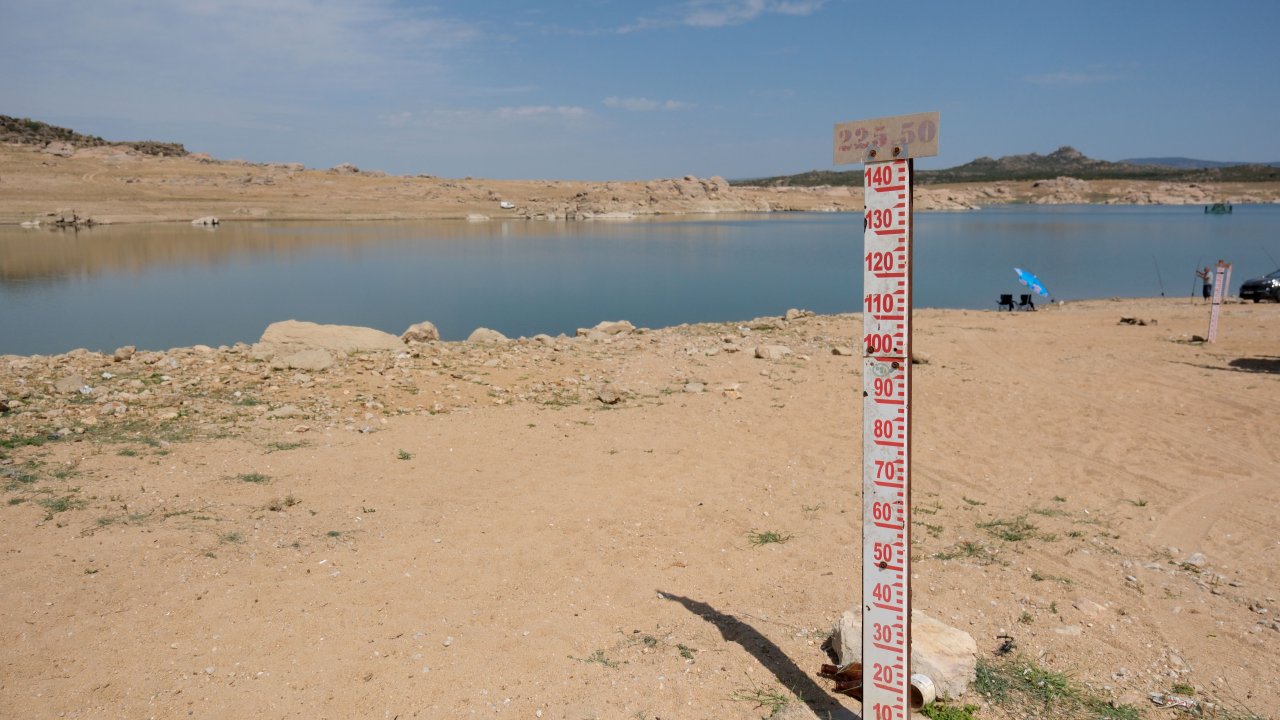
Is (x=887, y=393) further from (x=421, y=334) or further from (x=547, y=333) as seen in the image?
(x=547, y=333)

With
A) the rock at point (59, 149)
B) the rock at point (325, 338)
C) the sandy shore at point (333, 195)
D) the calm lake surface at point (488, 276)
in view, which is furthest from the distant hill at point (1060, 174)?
the rock at point (325, 338)

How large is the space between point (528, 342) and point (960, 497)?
9.16m

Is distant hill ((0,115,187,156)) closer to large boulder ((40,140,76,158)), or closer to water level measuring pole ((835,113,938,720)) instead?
large boulder ((40,140,76,158))

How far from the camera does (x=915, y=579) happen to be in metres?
5.25

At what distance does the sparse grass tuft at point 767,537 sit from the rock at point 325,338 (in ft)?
26.9

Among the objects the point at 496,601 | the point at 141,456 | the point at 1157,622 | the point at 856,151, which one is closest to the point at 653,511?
the point at 496,601

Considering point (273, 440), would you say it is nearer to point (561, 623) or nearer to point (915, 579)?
point (561, 623)

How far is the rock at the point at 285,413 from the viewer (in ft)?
28.8

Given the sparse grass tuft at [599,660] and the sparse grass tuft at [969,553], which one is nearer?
the sparse grass tuft at [599,660]

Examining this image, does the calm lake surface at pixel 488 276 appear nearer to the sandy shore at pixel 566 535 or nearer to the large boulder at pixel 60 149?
the sandy shore at pixel 566 535

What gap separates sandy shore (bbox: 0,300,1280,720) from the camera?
160 inches

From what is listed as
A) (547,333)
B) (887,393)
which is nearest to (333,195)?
(547,333)

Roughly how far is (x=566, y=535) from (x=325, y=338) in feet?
26.5

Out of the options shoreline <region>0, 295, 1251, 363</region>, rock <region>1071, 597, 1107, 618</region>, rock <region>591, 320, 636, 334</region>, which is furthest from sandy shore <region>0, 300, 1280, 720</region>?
rock <region>591, 320, 636, 334</region>
